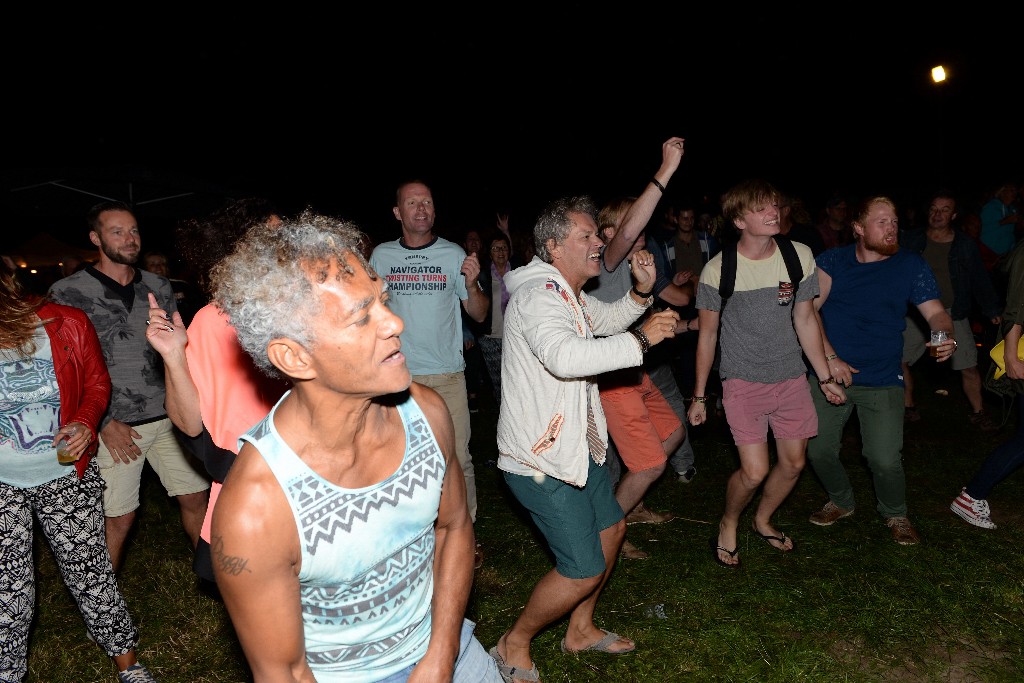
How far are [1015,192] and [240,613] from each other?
10219 millimetres

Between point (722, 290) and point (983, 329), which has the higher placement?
point (722, 290)

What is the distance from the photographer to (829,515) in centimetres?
542

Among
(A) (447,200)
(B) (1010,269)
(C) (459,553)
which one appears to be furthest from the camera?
(A) (447,200)

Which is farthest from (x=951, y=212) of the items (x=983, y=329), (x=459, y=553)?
(x=459, y=553)

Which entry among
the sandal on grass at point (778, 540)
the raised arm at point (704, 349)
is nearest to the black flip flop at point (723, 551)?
the sandal on grass at point (778, 540)

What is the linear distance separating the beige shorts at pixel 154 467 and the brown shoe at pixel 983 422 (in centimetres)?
714

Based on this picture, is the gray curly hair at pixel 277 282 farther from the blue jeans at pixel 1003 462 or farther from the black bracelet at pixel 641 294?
the blue jeans at pixel 1003 462

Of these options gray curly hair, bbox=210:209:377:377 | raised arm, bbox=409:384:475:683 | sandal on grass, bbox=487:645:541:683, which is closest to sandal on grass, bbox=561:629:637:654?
sandal on grass, bbox=487:645:541:683

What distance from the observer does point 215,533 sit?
5.37 ft

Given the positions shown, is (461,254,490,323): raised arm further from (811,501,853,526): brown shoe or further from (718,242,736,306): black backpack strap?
(811,501,853,526): brown shoe

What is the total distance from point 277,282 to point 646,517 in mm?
4469

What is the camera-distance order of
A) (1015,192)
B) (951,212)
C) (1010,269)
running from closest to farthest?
(1010,269), (951,212), (1015,192)

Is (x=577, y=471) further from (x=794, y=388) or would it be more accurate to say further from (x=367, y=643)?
(x=794, y=388)

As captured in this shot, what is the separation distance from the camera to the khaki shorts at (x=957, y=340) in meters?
7.52
